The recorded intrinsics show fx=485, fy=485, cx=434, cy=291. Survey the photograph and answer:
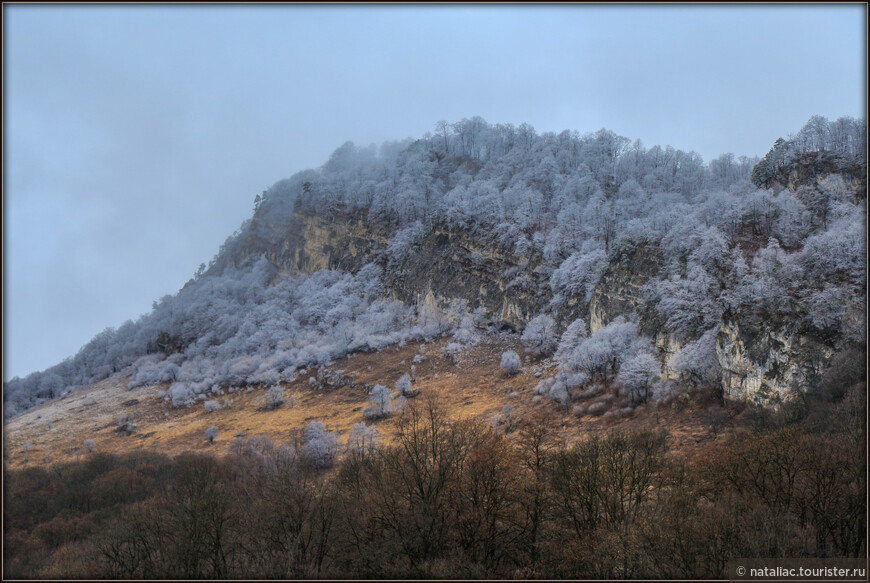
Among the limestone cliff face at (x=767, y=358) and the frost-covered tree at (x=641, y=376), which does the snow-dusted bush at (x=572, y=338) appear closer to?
the frost-covered tree at (x=641, y=376)

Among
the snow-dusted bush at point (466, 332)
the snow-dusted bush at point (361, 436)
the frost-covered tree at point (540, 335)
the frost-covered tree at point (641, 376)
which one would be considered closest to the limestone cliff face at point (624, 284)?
the frost-covered tree at point (540, 335)

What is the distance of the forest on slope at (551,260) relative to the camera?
43.5m

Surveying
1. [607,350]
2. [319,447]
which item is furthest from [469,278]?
[319,447]

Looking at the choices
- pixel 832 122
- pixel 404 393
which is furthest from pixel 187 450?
pixel 832 122

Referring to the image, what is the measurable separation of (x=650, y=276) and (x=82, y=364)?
111660 millimetres

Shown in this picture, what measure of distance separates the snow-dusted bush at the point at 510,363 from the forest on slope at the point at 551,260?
4734 mm

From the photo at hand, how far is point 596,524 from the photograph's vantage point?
24.7 metres

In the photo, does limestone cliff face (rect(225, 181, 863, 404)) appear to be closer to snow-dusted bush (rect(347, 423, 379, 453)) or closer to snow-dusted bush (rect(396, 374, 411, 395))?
snow-dusted bush (rect(396, 374, 411, 395))

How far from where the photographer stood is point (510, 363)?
62031 mm

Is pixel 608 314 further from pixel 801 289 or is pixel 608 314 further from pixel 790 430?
pixel 790 430

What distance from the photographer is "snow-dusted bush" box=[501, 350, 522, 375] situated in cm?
6181

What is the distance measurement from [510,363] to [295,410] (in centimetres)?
3043

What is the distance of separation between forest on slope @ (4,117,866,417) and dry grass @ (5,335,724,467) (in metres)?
3.20

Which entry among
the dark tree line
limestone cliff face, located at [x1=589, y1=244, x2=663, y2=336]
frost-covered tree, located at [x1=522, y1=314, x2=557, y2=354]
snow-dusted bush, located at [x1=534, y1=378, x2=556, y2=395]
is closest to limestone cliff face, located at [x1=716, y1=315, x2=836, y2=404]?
the dark tree line
